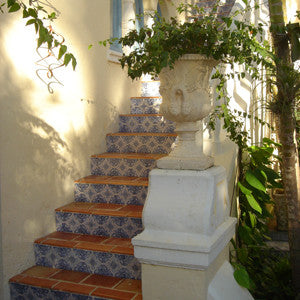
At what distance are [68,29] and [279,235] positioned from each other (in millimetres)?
3641

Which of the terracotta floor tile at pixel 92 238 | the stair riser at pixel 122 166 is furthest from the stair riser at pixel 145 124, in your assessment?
the terracotta floor tile at pixel 92 238

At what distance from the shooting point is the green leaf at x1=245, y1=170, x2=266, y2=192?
11.5 ft

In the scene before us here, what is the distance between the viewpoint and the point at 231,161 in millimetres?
3346

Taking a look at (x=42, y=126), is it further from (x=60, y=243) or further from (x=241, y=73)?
(x=241, y=73)

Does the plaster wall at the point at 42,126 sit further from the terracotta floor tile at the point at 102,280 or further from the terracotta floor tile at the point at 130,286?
the terracotta floor tile at the point at 130,286

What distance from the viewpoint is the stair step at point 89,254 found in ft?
9.21

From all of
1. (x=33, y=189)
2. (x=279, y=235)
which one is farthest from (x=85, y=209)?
(x=279, y=235)

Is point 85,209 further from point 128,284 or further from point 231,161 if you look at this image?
point 231,161

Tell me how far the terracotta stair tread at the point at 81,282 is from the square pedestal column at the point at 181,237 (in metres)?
0.58

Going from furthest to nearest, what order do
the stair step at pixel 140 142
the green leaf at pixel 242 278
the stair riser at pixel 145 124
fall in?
the stair riser at pixel 145 124 → the stair step at pixel 140 142 → the green leaf at pixel 242 278

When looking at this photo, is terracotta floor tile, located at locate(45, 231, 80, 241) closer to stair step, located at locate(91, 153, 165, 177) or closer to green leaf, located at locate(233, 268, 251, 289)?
stair step, located at locate(91, 153, 165, 177)

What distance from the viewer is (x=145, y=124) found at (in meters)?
4.53

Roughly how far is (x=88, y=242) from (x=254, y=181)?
160 cm

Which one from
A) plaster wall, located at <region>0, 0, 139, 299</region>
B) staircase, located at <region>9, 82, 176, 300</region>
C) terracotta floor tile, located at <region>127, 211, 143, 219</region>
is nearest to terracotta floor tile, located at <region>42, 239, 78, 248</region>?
staircase, located at <region>9, 82, 176, 300</region>
